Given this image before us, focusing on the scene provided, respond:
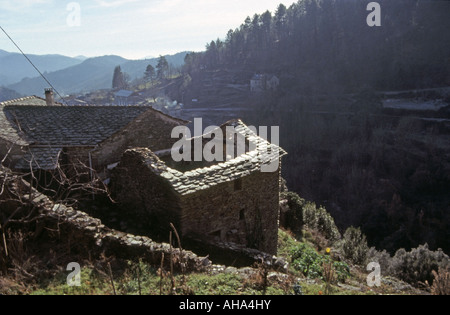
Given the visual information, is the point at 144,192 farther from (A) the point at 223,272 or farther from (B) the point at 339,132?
(B) the point at 339,132

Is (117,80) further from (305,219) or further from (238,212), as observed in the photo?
(238,212)

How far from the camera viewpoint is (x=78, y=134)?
12.0 metres

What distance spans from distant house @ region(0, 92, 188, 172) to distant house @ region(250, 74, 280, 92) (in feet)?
210

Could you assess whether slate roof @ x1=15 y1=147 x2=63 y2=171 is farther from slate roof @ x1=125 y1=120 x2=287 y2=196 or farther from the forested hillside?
the forested hillside

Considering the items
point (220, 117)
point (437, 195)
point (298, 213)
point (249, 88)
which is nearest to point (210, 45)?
point (249, 88)

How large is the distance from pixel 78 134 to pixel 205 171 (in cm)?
633

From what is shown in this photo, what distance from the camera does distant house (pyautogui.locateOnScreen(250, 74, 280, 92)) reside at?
76.1 metres

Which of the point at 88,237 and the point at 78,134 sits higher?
the point at 78,134

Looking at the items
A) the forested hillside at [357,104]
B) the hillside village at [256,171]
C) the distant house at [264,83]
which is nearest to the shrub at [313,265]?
the hillside village at [256,171]

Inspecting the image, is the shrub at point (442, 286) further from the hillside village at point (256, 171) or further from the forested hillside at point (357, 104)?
the forested hillside at point (357, 104)

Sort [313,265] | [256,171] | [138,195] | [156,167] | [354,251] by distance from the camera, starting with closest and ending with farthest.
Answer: [156,167]
[138,195]
[256,171]
[313,265]
[354,251]

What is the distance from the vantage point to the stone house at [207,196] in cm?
779

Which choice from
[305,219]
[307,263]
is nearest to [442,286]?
[307,263]

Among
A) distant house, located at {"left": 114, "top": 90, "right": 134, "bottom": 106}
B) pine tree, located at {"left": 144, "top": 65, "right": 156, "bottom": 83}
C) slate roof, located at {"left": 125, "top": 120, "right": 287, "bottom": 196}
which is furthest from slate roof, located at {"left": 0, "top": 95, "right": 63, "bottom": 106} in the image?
pine tree, located at {"left": 144, "top": 65, "right": 156, "bottom": 83}
